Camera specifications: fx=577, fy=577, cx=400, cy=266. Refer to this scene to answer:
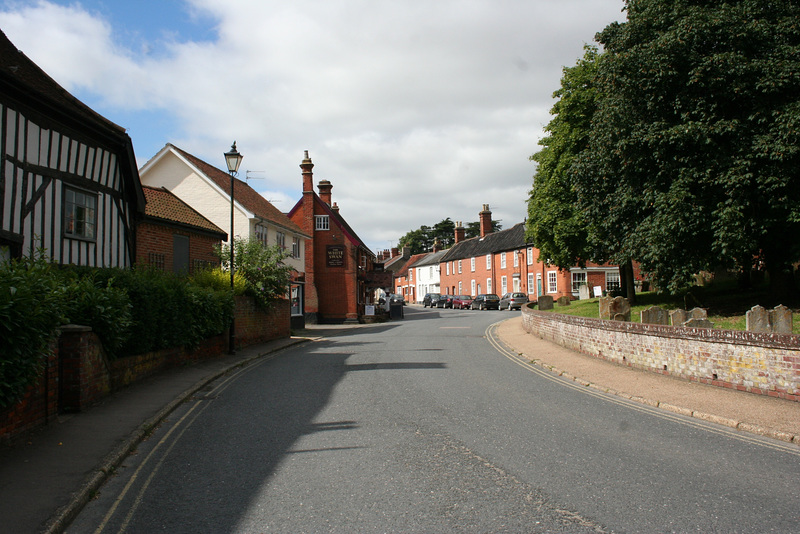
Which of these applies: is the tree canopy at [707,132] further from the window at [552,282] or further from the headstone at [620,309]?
the window at [552,282]

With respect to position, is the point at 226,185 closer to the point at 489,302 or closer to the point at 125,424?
the point at 125,424

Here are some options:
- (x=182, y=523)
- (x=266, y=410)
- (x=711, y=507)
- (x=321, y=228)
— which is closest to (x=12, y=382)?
(x=182, y=523)

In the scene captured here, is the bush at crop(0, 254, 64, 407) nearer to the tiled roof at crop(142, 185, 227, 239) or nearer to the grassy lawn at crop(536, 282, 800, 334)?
the tiled roof at crop(142, 185, 227, 239)

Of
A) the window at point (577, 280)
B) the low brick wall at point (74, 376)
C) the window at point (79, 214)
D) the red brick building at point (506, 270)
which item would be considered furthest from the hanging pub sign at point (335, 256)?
the low brick wall at point (74, 376)

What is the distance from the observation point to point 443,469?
606 centimetres

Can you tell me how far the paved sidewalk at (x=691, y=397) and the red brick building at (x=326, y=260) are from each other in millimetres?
26252

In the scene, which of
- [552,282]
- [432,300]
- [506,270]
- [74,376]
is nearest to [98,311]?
[74,376]

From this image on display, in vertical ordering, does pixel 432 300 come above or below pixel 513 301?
above

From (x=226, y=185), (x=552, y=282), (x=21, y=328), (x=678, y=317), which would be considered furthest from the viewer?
(x=552, y=282)

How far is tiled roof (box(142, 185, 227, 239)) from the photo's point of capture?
802 inches

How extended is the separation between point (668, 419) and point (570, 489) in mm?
4090

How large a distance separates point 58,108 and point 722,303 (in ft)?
68.3

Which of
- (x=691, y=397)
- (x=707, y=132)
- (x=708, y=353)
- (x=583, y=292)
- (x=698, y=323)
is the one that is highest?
(x=707, y=132)

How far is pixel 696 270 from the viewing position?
56.0 ft
